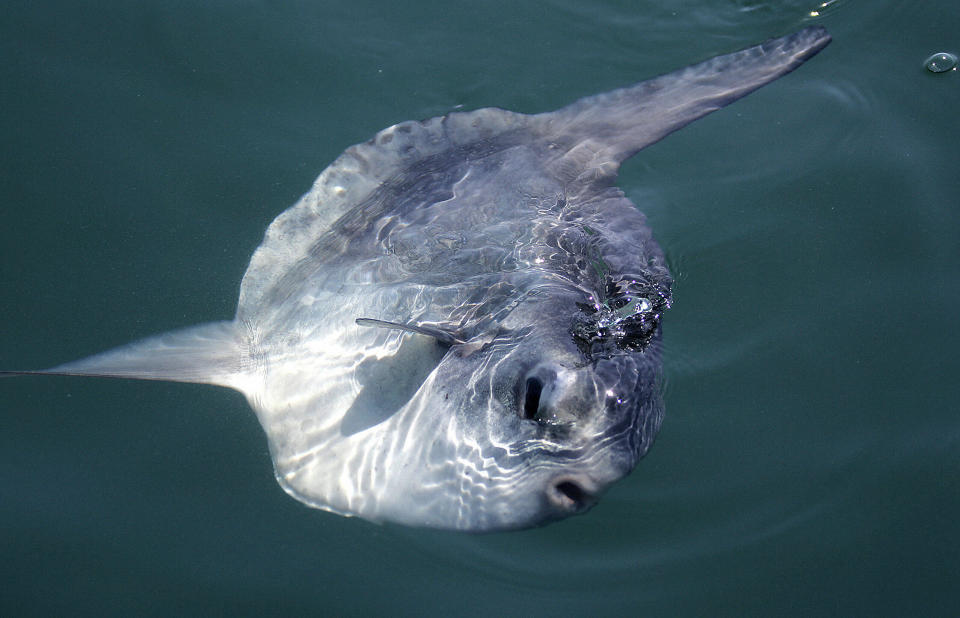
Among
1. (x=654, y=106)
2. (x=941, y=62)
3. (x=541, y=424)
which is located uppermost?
(x=654, y=106)

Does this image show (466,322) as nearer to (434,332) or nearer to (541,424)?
(434,332)

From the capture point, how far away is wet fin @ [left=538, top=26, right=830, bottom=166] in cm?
458

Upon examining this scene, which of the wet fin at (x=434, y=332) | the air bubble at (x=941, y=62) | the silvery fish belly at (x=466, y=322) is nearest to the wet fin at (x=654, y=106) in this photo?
the silvery fish belly at (x=466, y=322)

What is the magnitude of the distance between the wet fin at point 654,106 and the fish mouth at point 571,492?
2.31 meters

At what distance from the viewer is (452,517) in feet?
9.81

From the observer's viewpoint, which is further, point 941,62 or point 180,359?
point 941,62

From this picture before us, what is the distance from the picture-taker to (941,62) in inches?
238

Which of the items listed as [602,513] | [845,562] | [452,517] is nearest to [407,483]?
[452,517]

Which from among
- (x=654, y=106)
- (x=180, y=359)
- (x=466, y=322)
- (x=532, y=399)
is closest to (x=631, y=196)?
(x=654, y=106)

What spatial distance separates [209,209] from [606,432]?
11.3 feet

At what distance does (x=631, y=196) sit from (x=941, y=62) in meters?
3.06

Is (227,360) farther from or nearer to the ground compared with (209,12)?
nearer to the ground

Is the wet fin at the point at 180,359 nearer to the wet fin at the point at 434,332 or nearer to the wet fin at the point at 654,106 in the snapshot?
the wet fin at the point at 434,332

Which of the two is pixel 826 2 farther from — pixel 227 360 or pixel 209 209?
pixel 227 360
